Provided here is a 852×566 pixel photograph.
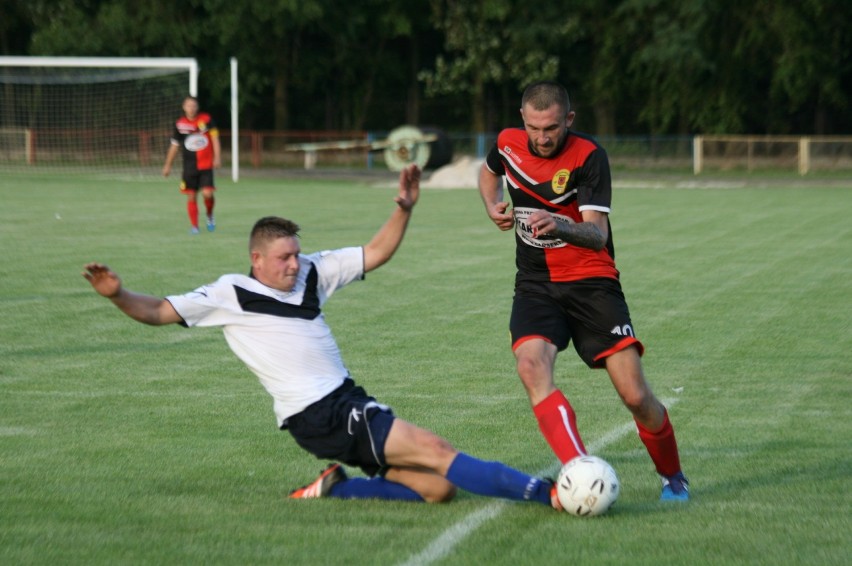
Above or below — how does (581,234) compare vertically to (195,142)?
below

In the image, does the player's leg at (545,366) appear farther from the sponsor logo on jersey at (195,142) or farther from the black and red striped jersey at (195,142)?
the sponsor logo on jersey at (195,142)

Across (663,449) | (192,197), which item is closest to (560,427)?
(663,449)

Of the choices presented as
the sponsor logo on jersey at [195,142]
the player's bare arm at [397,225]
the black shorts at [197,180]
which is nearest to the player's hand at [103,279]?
the player's bare arm at [397,225]

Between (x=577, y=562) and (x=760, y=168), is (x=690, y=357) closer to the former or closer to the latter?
(x=577, y=562)

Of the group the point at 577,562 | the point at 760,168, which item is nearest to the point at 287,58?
the point at 760,168

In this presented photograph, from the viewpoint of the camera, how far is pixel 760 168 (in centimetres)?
4559

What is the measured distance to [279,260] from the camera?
5.59 meters

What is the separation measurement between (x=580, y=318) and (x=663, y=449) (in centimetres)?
69

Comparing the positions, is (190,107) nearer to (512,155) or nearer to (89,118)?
(512,155)

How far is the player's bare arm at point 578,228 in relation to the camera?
5.34 m

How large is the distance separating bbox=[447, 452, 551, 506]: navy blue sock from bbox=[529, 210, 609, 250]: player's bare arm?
1.01 metres

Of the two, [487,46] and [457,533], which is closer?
[457,533]

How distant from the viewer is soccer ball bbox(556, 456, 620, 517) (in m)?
5.30

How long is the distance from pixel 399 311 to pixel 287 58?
4595cm
